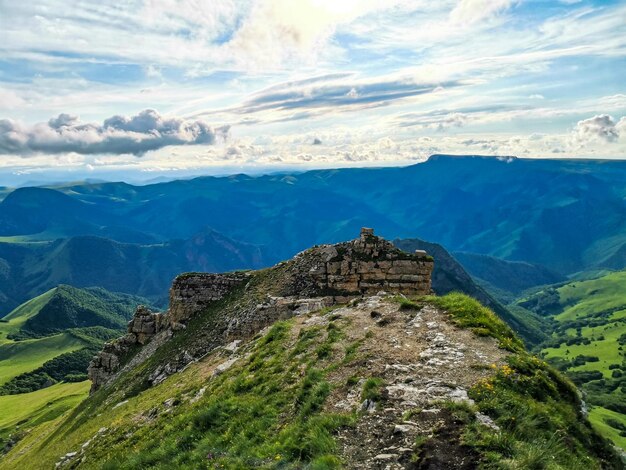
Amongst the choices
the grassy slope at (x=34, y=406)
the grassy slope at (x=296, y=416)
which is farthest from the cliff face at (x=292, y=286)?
the grassy slope at (x=34, y=406)

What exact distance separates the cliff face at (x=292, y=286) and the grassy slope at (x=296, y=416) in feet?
27.0

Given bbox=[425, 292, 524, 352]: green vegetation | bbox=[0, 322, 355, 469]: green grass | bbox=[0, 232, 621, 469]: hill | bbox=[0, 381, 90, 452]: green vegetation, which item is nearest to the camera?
bbox=[0, 232, 621, 469]: hill

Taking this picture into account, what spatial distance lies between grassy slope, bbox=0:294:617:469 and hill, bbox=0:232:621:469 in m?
0.06

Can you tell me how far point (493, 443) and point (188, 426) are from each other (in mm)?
Answer: 13215

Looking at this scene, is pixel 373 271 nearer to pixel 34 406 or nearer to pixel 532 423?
pixel 532 423

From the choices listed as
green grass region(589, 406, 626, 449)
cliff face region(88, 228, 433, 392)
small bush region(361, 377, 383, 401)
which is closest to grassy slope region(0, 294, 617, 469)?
small bush region(361, 377, 383, 401)

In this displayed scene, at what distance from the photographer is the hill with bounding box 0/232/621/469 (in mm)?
14320

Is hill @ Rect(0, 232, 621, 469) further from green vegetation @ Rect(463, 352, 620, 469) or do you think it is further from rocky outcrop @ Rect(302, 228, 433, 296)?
rocky outcrop @ Rect(302, 228, 433, 296)

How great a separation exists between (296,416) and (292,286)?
2507 cm

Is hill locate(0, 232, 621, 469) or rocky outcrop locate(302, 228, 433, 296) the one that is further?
rocky outcrop locate(302, 228, 433, 296)

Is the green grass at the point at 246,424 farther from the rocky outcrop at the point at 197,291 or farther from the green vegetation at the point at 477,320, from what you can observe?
the rocky outcrop at the point at 197,291

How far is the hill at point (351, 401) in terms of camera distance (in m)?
14.3

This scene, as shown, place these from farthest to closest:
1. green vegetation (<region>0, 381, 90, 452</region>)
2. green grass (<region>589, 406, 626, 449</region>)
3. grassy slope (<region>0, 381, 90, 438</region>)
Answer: green grass (<region>589, 406, 626, 449</region>) → grassy slope (<region>0, 381, 90, 438</region>) → green vegetation (<region>0, 381, 90, 452</region>)

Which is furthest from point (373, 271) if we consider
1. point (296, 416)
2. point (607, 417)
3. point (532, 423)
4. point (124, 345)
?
point (607, 417)
